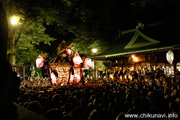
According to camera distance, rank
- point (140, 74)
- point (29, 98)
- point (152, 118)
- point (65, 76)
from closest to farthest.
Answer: point (152, 118)
point (29, 98)
point (65, 76)
point (140, 74)

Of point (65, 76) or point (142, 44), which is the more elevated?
point (142, 44)

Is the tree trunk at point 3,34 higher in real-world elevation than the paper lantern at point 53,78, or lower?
higher

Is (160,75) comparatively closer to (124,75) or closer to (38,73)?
(124,75)

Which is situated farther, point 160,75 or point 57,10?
point 57,10

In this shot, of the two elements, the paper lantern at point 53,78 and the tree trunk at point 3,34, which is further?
the paper lantern at point 53,78

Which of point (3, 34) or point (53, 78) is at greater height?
point (3, 34)

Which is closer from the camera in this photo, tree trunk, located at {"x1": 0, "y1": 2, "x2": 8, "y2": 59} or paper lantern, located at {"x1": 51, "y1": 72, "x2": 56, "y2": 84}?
tree trunk, located at {"x1": 0, "y1": 2, "x2": 8, "y2": 59}

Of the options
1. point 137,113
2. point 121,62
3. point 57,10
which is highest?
point 57,10

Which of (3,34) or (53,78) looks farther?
(53,78)

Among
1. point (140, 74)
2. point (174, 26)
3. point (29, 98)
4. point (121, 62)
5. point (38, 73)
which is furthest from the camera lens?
point (38, 73)

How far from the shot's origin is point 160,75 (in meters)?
13.5

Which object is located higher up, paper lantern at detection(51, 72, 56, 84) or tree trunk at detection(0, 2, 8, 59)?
tree trunk at detection(0, 2, 8, 59)

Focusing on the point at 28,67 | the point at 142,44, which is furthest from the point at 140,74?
the point at 28,67

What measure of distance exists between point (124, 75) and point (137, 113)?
15548mm
